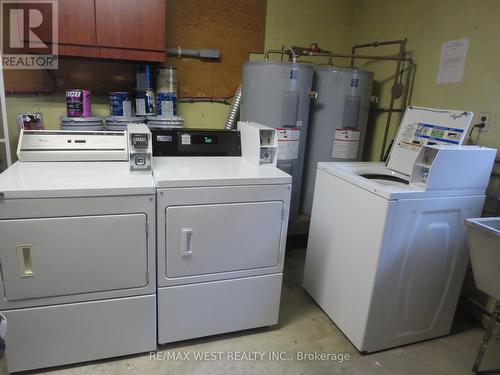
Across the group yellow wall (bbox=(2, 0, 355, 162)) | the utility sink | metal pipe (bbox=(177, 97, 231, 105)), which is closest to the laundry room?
the utility sink

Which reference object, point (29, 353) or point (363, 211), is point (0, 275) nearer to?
point (29, 353)

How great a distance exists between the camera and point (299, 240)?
3.24 meters

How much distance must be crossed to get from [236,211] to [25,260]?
953 millimetres

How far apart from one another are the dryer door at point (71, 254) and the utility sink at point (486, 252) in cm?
151

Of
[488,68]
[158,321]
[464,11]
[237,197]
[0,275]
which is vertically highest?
[464,11]

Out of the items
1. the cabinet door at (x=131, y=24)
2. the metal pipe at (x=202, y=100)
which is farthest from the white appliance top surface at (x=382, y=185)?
the cabinet door at (x=131, y=24)

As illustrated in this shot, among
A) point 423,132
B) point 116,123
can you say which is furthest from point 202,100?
point 423,132

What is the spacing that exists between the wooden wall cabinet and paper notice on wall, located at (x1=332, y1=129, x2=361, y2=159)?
150 centimetres

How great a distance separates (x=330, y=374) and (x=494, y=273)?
2.99 feet

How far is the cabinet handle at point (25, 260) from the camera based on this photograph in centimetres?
147

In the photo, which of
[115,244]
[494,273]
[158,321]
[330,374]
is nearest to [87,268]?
[115,244]

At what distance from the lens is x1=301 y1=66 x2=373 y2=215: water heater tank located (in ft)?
8.93

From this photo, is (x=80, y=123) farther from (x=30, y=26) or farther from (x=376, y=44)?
(x=376, y=44)

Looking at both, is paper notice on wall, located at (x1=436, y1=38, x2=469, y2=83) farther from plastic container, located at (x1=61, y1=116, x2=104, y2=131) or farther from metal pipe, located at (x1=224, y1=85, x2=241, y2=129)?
plastic container, located at (x1=61, y1=116, x2=104, y2=131)
